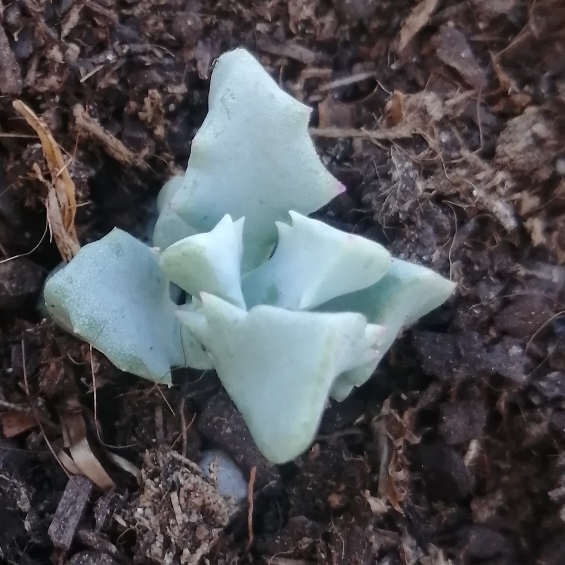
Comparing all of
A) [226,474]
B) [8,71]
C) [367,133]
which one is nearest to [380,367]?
[226,474]

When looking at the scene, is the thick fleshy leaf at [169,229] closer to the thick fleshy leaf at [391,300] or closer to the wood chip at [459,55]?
the thick fleshy leaf at [391,300]

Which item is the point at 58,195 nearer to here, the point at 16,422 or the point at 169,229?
the point at 169,229

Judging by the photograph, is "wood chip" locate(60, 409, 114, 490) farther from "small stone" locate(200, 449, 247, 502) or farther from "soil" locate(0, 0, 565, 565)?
"small stone" locate(200, 449, 247, 502)

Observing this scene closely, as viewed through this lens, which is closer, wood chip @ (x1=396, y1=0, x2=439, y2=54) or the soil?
the soil

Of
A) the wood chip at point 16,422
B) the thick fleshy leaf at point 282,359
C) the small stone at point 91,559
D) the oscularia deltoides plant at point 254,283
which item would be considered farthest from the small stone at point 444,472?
the wood chip at point 16,422

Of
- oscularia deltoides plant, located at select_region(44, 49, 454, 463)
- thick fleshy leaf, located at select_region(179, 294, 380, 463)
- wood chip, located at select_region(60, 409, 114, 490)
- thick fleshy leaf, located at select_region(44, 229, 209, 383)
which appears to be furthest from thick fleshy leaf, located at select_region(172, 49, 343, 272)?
wood chip, located at select_region(60, 409, 114, 490)
